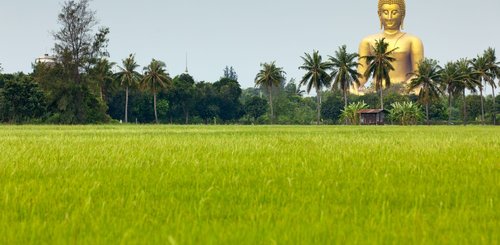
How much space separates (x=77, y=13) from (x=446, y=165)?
59.6 meters

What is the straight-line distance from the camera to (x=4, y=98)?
66.8 metres

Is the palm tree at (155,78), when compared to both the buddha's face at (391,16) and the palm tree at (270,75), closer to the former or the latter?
the palm tree at (270,75)

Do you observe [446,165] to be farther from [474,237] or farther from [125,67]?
[125,67]

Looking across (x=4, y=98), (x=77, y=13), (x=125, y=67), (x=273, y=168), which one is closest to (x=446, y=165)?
(x=273, y=168)

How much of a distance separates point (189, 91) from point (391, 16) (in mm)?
61394

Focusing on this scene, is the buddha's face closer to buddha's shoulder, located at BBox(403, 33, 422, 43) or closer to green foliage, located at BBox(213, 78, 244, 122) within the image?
buddha's shoulder, located at BBox(403, 33, 422, 43)

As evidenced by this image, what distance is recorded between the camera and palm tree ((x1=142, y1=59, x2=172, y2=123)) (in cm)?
9181

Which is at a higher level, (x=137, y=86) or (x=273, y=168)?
(x=137, y=86)

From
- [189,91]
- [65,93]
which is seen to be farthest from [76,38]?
[189,91]

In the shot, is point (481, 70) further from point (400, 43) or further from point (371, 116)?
point (400, 43)

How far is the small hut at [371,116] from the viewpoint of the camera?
87688 mm

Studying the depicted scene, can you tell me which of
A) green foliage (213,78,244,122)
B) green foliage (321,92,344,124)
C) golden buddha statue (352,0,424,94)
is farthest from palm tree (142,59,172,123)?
golden buddha statue (352,0,424,94)

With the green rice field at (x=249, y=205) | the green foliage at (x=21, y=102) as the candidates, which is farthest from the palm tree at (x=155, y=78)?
the green rice field at (x=249, y=205)

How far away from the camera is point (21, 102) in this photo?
67000 mm
